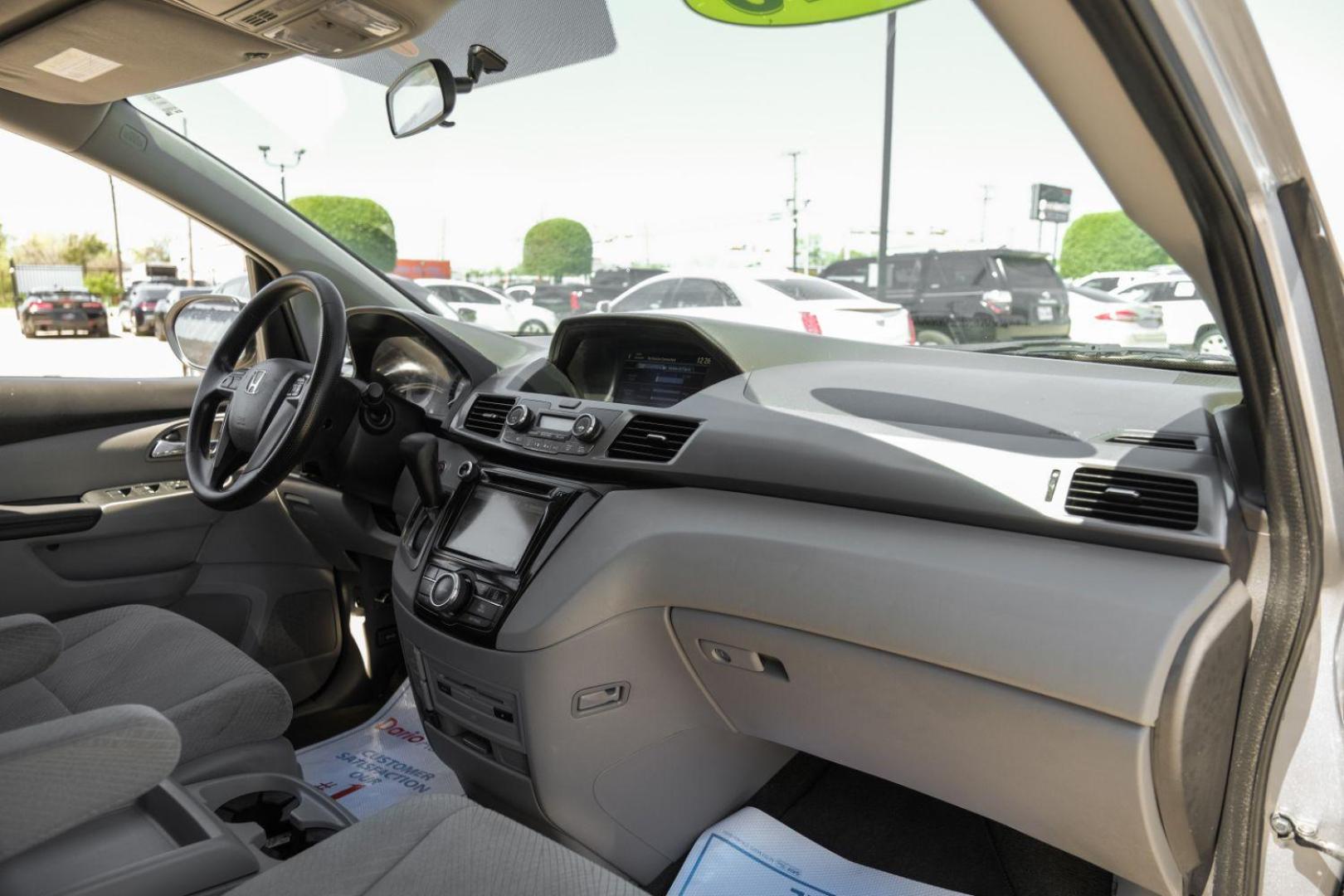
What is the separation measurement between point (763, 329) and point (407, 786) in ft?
4.49

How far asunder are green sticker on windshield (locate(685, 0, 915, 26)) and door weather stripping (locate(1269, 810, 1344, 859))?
1.30 meters

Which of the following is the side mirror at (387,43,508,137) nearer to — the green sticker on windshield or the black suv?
the green sticker on windshield

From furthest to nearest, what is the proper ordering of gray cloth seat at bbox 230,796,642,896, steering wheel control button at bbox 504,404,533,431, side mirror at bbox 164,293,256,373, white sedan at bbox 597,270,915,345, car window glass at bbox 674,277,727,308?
side mirror at bbox 164,293,256,373 → car window glass at bbox 674,277,727,308 → white sedan at bbox 597,270,915,345 → steering wheel control button at bbox 504,404,533,431 → gray cloth seat at bbox 230,796,642,896

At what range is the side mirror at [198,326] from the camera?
265cm

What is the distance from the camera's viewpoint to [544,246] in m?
2.87

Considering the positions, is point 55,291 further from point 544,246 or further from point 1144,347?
point 1144,347

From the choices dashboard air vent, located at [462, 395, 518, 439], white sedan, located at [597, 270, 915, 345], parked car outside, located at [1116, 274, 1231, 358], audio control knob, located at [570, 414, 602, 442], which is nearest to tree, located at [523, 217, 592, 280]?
white sedan, located at [597, 270, 915, 345]

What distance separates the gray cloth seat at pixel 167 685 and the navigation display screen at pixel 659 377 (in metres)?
0.94

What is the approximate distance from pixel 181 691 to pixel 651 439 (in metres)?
0.99

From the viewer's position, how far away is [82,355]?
2.78 m

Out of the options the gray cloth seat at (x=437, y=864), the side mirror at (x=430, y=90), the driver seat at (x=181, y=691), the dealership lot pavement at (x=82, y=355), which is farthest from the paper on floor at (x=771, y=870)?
the dealership lot pavement at (x=82, y=355)

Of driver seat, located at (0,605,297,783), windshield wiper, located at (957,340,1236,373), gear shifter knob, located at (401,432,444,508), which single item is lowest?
driver seat, located at (0,605,297,783)

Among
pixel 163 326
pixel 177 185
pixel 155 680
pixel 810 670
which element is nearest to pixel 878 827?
pixel 810 670

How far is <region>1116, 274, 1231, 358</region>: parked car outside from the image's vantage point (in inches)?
48.1
